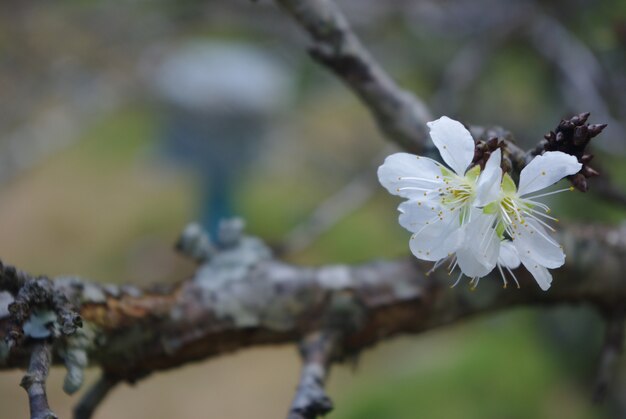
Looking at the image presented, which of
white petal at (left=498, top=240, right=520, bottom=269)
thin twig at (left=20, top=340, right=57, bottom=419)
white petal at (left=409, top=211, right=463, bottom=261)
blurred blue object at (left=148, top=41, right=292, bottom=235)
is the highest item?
blurred blue object at (left=148, top=41, right=292, bottom=235)

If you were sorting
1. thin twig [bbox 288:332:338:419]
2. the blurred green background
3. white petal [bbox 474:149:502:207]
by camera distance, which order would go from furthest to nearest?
the blurred green background → thin twig [bbox 288:332:338:419] → white petal [bbox 474:149:502:207]

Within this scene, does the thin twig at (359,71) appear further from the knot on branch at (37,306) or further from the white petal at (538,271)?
the knot on branch at (37,306)

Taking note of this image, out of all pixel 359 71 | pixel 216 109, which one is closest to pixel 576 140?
pixel 359 71

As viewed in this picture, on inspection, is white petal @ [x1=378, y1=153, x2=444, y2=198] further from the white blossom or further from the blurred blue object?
the blurred blue object

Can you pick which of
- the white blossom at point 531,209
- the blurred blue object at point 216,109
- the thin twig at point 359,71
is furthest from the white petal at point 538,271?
the blurred blue object at point 216,109

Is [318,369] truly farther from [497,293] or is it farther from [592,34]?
[592,34]

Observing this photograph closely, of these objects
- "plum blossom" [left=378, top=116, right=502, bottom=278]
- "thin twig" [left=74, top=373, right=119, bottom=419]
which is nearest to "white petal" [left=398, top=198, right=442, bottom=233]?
"plum blossom" [left=378, top=116, right=502, bottom=278]

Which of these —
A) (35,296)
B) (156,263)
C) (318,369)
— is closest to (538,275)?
(318,369)
